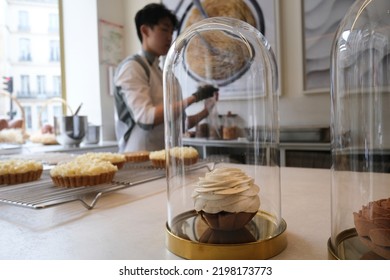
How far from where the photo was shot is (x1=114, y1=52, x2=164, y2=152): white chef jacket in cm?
137

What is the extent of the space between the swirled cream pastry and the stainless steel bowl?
1764 millimetres

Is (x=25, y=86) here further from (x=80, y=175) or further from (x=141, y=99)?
(x=80, y=175)

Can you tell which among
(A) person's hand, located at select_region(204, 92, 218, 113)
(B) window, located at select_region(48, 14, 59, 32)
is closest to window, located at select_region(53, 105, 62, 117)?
(B) window, located at select_region(48, 14, 59, 32)

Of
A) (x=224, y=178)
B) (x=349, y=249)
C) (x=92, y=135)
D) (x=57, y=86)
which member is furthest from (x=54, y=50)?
(x=349, y=249)

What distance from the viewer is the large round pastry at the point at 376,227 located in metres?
0.32

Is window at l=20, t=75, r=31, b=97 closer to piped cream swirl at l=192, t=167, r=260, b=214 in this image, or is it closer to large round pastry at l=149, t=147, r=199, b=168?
large round pastry at l=149, t=147, r=199, b=168

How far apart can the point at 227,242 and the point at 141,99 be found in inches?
41.6

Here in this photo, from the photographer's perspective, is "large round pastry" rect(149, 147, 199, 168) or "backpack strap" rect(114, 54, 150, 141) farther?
"backpack strap" rect(114, 54, 150, 141)

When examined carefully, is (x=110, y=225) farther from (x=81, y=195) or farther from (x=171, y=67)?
(x=171, y=67)

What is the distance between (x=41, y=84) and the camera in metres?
2.79

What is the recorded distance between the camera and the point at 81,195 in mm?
686

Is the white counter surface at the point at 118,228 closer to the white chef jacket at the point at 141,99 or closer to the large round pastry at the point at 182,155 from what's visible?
the large round pastry at the point at 182,155

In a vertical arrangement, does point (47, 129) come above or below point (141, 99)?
below
